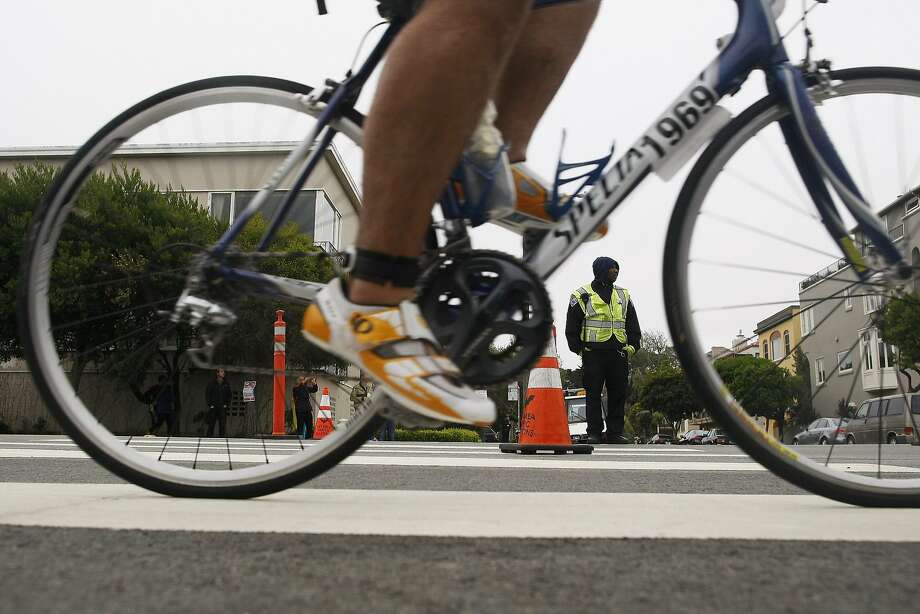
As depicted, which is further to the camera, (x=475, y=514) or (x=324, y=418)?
(x=324, y=418)

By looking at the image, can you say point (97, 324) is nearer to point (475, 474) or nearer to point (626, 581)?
point (475, 474)

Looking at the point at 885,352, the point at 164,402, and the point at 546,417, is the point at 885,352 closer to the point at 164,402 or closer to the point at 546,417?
the point at 164,402

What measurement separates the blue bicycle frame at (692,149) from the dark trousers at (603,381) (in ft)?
18.8

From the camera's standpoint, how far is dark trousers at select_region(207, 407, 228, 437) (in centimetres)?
224

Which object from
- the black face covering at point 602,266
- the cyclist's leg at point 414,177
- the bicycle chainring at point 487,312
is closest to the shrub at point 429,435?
the black face covering at point 602,266

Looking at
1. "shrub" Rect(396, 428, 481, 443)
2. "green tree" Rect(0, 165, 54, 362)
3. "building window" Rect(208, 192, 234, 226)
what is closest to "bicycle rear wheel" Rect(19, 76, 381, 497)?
"building window" Rect(208, 192, 234, 226)

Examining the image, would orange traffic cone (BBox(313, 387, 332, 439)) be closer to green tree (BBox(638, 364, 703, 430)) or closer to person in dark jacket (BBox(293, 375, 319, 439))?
person in dark jacket (BBox(293, 375, 319, 439))

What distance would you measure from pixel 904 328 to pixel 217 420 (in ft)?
6.04

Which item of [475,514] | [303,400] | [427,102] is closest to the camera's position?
[427,102]

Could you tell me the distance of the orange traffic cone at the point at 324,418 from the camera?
218 centimetres

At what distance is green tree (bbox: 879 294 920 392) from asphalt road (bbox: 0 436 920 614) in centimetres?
31

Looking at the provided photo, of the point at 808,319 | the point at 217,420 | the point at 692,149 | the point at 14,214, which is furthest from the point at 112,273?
the point at 14,214

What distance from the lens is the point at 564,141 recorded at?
77.2 inches

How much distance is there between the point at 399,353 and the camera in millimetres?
1652
